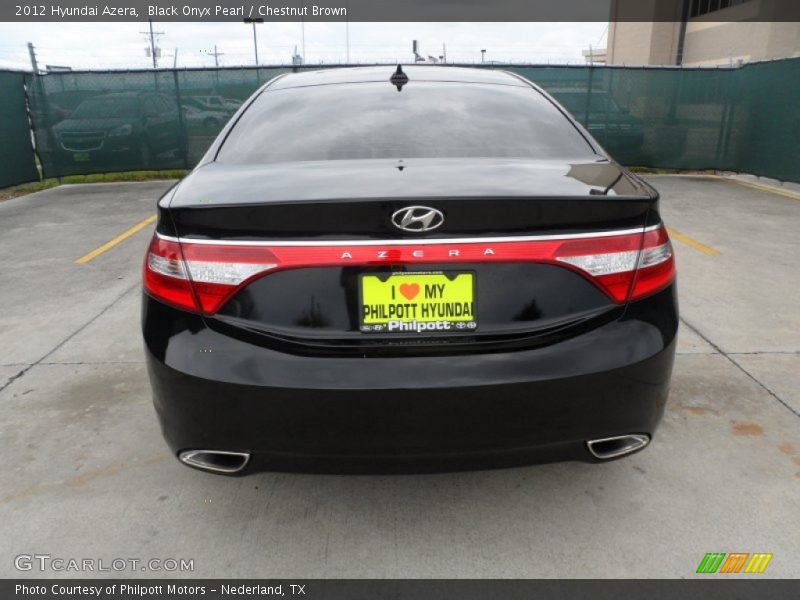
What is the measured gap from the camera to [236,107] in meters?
11.4

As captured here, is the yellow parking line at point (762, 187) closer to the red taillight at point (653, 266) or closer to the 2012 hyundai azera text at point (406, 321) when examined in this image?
the red taillight at point (653, 266)

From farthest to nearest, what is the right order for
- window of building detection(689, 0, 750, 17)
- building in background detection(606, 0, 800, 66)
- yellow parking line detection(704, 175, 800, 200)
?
window of building detection(689, 0, 750, 17), building in background detection(606, 0, 800, 66), yellow parking line detection(704, 175, 800, 200)

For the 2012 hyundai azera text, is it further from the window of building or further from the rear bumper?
the window of building

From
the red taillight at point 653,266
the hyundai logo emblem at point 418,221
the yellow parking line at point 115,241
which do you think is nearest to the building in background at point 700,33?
the yellow parking line at point 115,241

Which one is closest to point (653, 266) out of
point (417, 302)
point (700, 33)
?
point (417, 302)

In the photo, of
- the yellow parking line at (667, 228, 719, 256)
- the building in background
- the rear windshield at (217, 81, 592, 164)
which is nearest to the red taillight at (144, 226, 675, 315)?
the rear windshield at (217, 81, 592, 164)

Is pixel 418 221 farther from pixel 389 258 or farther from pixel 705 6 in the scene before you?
pixel 705 6

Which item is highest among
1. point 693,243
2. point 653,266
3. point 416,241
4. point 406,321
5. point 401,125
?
point 401,125

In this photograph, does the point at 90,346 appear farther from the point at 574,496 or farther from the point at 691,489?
the point at 691,489

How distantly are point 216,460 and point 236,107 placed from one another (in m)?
10.4

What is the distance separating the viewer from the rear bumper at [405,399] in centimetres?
187

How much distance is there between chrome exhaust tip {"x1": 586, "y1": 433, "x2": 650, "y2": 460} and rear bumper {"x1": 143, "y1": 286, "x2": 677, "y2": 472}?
46 millimetres

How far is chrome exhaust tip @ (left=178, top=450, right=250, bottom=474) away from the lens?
200cm

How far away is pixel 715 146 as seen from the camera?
11578mm
